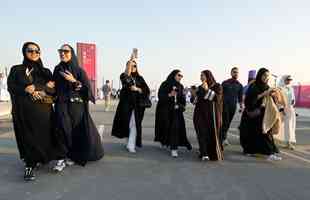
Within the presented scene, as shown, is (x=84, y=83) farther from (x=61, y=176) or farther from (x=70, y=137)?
(x=61, y=176)

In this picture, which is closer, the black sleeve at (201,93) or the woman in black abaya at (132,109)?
the black sleeve at (201,93)

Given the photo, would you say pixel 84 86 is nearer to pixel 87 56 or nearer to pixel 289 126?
pixel 289 126

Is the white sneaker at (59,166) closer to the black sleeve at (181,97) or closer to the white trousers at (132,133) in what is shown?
the white trousers at (132,133)

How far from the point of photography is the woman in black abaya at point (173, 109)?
6.54m

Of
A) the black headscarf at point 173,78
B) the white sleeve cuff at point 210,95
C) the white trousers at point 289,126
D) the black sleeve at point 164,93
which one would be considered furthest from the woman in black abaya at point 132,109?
the white trousers at point 289,126

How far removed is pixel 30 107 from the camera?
459 centimetres

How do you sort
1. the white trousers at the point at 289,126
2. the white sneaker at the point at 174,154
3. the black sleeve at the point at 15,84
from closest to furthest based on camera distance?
the black sleeve at the point at 15,84
the white sneaker at the point at 174,154
the white trousers at the point at 289,126

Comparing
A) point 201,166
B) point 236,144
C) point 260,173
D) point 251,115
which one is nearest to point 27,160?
point 201,166

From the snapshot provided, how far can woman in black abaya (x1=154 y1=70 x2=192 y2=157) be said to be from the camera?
21.5 feet

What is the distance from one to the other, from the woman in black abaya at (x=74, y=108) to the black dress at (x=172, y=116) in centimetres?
180

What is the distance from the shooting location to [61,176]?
4754 millimetres

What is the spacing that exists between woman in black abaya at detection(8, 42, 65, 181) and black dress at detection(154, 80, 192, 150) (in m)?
2.67

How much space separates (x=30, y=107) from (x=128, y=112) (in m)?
2.59

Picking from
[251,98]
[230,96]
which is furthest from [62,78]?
[230,96]
